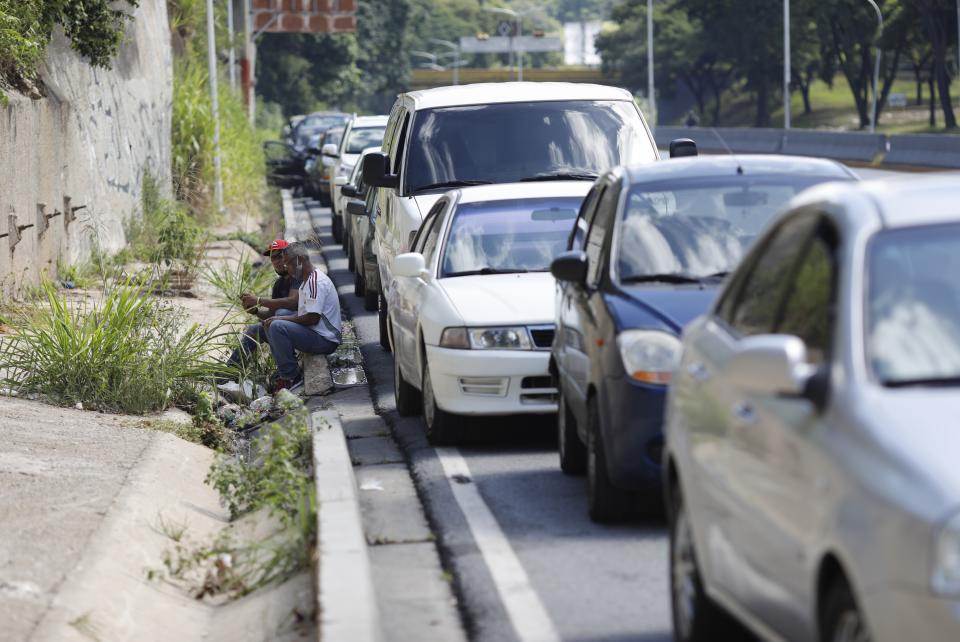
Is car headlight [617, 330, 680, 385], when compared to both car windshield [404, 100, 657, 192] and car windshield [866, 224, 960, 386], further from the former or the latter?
car windshield [404, 100, 657, 192]

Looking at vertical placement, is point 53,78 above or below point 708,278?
above

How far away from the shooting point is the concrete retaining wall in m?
15.9

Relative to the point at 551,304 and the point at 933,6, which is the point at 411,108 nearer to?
the point at 551,304

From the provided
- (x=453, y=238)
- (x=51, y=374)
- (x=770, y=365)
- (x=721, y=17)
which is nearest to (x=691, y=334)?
Answer: (x=770, y=365)

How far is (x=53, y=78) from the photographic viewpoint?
1866cm

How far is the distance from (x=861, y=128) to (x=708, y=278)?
7367cm

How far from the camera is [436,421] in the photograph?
1027 cm

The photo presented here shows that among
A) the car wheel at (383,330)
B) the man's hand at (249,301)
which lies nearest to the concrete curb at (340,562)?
the man's hand at (249,301)

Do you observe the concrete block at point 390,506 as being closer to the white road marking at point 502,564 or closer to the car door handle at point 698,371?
the white road marking at point 502,564

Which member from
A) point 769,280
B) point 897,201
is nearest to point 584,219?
point 769,280

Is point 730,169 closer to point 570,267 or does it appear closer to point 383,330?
point 570,267

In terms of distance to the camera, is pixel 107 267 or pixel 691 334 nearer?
pixel 691 334

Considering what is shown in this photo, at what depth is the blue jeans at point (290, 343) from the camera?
1319 centimetres

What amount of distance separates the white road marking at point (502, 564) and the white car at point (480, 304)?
511 millimetres
